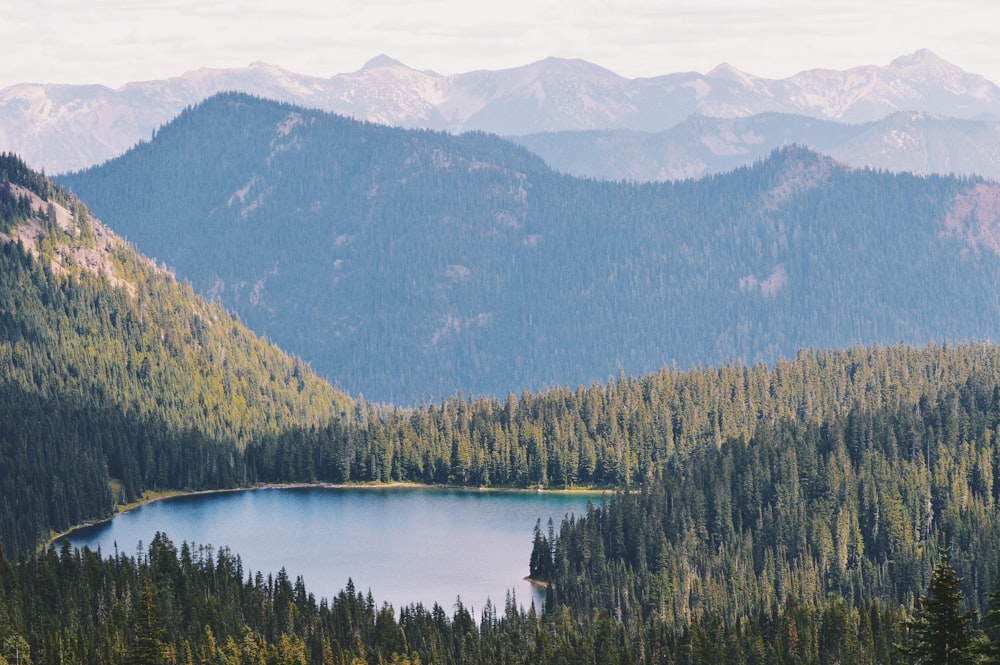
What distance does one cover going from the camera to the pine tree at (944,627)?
80625 mm

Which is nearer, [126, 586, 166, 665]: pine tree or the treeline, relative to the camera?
[126, 586, 166, 665]: pine tree

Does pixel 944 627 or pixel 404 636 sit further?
pixel 404 636

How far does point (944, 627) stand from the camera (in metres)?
82.0

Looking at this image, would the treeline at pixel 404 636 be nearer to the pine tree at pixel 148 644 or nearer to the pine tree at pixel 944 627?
the pine tree at pixel 148 644

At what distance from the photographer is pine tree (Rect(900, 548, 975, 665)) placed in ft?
265

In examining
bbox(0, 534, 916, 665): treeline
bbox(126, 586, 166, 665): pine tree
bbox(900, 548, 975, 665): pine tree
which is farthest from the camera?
bbox(0, 534, 916, 665): treeline

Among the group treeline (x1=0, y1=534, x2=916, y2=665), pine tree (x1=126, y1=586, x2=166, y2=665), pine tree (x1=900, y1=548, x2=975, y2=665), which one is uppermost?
pine tree (x1=900, y1=548, x2=975, y2=665)

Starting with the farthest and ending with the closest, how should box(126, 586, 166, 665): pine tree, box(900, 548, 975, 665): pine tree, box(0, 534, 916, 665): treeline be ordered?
box(0, 534, 916, 665): treeline
box(126, 586, 166, 665): pine tree
box(900, 548, 975, 665): pine tree

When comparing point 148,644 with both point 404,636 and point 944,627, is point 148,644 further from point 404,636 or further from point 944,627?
point 944,627

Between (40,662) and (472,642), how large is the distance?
43916 mm

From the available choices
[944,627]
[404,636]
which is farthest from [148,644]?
[944,627]

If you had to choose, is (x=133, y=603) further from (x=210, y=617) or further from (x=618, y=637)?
(x=618, y=637)

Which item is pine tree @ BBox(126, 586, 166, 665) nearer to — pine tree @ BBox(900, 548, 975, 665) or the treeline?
the treeline

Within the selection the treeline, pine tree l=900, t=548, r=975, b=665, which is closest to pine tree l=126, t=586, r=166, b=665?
the treeline
